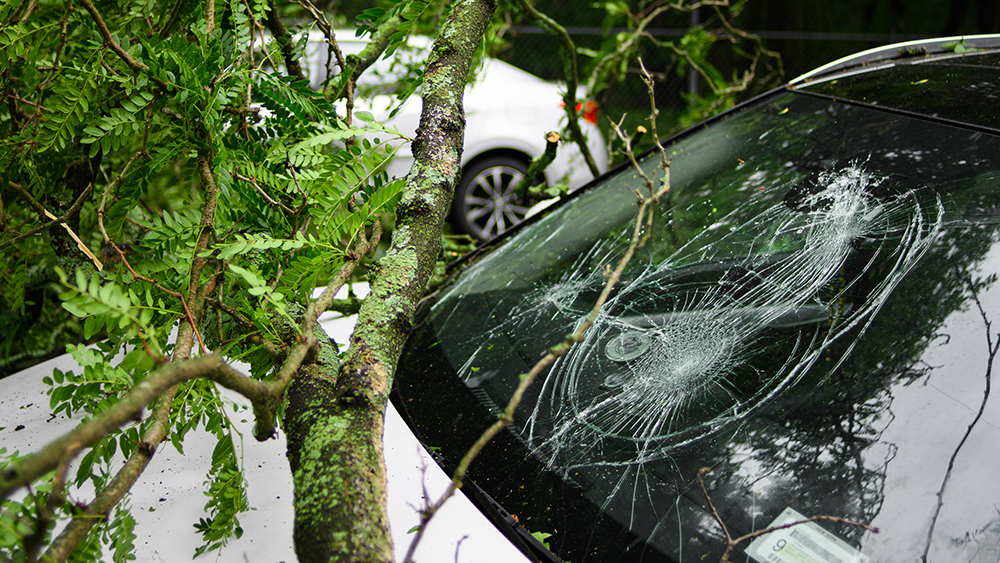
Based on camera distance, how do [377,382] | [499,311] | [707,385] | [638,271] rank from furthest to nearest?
1. [499,311]
2. [638,271]
3. [707,385]
4. [377,382]

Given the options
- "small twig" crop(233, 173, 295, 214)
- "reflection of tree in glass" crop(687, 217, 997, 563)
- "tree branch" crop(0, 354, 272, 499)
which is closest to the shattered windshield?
"reflection of tree in glass" crop(687, 217, 997, 563)

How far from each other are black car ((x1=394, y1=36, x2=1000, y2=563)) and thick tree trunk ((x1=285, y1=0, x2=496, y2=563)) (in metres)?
0.33

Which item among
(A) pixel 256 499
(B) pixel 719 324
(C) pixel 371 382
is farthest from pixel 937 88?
(A) pixel 256 499

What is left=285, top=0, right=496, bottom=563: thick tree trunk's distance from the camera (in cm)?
77

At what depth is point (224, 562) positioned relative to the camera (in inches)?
40.8

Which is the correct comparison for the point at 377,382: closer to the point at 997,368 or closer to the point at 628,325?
the point at 628,325

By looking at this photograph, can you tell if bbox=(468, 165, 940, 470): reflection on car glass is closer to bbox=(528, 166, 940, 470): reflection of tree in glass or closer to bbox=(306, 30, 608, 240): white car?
bbox=(528, 166, 940, 470): reflection of tree in glass

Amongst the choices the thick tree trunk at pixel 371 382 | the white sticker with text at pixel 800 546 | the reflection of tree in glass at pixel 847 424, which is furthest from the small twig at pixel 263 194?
the white sticker with text at pixel 800 546

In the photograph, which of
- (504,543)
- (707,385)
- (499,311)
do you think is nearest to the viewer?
(504,543)

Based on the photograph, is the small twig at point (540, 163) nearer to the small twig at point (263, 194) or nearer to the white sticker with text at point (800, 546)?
the small twig at point (263, 194)

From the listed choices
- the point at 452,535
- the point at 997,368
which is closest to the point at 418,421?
the point at 452,535

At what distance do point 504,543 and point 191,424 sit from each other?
54cm

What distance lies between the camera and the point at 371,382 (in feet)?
3.00

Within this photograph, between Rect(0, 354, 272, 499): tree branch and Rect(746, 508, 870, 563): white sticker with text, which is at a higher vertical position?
Rect(0, 354, 272, 499): tree branch
